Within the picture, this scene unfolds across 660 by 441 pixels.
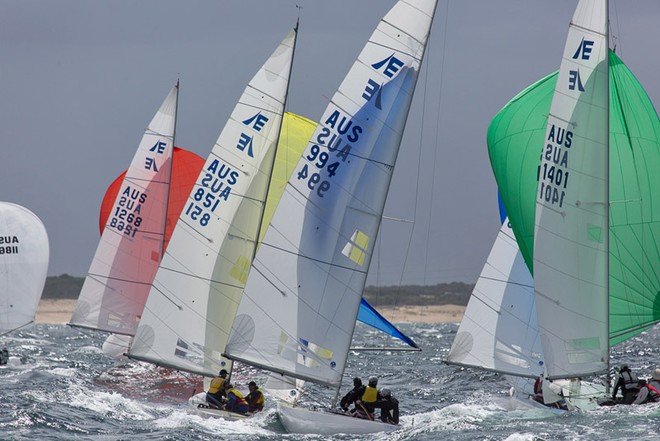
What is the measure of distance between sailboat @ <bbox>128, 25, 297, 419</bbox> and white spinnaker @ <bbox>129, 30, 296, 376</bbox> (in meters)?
0.02

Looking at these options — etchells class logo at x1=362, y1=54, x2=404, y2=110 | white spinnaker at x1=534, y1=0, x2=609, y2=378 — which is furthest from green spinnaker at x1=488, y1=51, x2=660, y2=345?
etchells class logo at x1=362, y1=54, x2=404, y2=110

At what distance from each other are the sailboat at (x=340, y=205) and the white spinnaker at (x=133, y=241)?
9295mm

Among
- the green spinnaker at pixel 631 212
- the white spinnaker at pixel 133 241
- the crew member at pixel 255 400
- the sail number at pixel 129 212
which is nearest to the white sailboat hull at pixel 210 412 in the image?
the crew member at pixel 255 400

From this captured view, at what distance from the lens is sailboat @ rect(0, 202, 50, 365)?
90.5 ft

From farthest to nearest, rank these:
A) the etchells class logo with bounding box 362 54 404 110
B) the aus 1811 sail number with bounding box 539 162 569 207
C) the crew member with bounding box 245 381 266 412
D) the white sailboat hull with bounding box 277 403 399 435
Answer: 1. the crew member with bounding box 245 381 266 412
2. the aus 1811 sail number with bounding box 539 162 569 207
3. the etchells class logo with bounding box 362 54 404 110
4. the white sailboat hull with bounding box 277 403 399 435

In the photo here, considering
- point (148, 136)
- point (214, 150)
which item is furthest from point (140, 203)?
point (214, 150)

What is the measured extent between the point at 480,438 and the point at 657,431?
222 cm

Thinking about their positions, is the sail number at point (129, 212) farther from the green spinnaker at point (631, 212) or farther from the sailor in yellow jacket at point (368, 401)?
the sailor in yellow jacket at point (368, 401)

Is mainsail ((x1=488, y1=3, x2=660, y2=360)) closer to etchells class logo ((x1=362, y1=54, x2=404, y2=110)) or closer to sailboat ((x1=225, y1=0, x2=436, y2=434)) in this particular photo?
sailboat ((x1=225, y1=0, x2=436, y2=434))

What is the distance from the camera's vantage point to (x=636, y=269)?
60.8 ft

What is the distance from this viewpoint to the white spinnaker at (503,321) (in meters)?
22.0

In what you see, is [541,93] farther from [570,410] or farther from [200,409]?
[200,409]

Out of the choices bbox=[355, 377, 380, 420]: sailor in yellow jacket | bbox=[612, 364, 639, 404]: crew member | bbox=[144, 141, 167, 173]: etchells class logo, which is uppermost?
bbox=[144, 141, 167, 173]: etchells class logo

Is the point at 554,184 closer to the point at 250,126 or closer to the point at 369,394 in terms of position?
the point at 369,394
